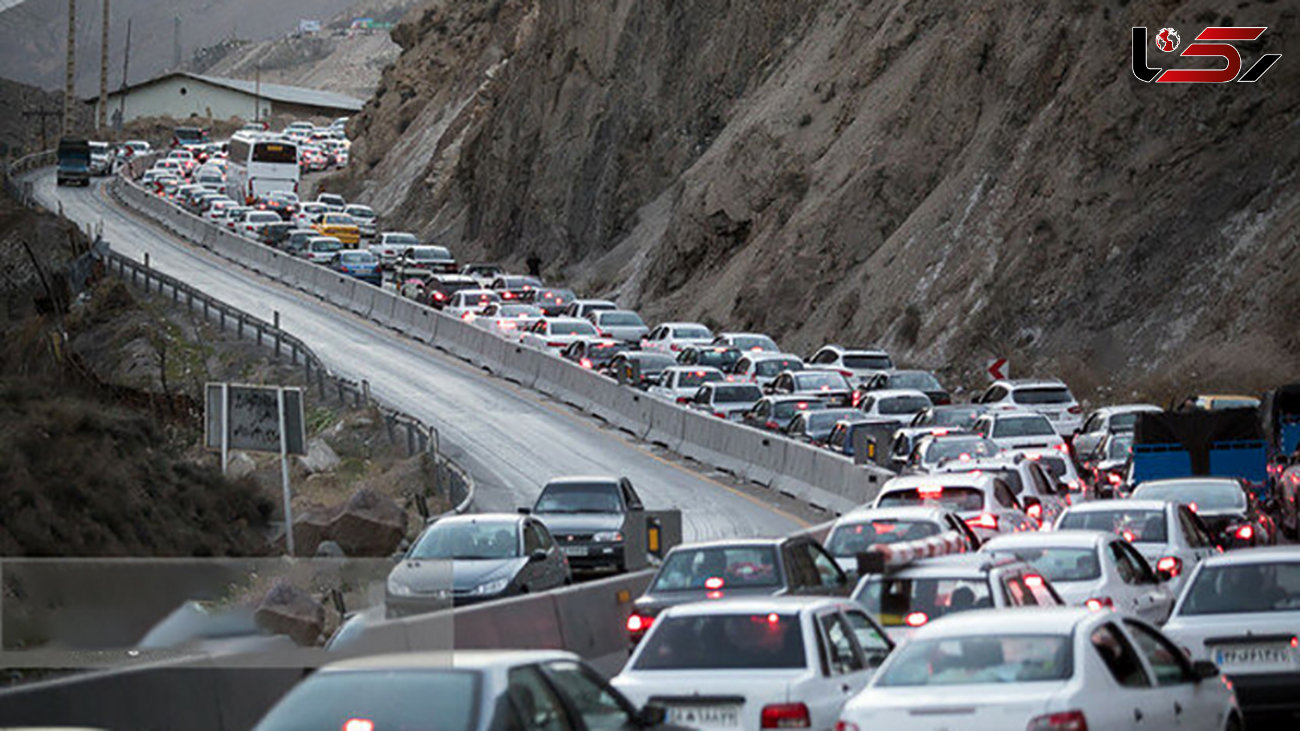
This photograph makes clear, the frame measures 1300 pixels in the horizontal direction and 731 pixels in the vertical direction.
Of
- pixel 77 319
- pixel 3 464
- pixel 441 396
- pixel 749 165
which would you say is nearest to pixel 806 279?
pixel 749 165

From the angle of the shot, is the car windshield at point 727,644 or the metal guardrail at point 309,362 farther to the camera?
the metal guardrail at point 309,362

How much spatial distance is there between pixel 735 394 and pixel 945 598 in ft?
105

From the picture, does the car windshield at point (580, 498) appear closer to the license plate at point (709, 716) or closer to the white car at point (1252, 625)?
the white car at point (1252, 625)

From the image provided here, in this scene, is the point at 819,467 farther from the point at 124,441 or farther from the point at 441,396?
the point at 441,396

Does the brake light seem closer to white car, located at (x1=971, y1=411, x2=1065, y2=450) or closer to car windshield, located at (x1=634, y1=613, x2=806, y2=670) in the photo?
car windshield, located at (x1=634, y1=613, x2=806, y2=670)

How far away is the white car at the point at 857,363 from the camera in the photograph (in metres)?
53.2

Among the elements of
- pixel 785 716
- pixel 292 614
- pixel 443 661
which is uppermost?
pixel 443 661

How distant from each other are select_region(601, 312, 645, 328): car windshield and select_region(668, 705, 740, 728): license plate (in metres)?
50.2

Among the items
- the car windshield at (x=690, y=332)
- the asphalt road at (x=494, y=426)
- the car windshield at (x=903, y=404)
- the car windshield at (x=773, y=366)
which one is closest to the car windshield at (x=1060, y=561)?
the asphalt road at (x=494, y=426)

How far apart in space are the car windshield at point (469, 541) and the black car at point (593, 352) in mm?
30396

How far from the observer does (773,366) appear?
53188 millimetres

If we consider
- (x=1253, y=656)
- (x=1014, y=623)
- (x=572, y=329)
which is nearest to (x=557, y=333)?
(x=572, y=329)

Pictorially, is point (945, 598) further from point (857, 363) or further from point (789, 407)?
point (857, 363)

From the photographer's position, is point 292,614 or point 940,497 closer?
point 292,614
